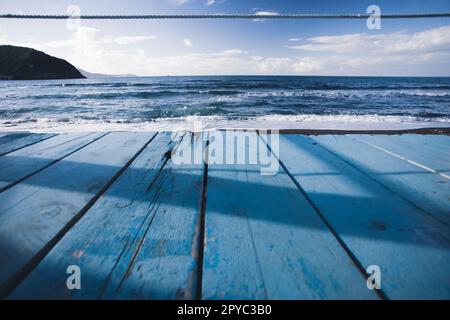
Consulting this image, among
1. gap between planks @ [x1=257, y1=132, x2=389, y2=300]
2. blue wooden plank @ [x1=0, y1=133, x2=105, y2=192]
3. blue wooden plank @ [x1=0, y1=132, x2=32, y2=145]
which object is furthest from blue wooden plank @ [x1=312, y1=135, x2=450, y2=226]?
blue wooden plank @ [x1=0, y1=132, x2=32, y2=145]

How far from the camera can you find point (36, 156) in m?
1.38

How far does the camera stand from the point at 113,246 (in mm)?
669

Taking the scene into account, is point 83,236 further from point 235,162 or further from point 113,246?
point 235,162

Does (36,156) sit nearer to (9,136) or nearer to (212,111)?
(9,136)

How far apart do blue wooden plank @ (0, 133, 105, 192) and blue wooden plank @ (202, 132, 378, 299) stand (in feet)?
2.91

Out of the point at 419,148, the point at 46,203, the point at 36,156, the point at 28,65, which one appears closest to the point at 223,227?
the point at 46,203

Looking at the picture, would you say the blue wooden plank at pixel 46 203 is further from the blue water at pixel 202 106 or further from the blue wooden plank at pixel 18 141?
the blue water at pixel 202 106

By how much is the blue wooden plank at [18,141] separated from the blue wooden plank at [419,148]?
230cm

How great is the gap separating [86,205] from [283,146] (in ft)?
3.84

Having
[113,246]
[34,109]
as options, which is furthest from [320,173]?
[34,109]

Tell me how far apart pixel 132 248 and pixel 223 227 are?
267 mm

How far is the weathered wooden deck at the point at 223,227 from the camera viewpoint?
1.81 feet

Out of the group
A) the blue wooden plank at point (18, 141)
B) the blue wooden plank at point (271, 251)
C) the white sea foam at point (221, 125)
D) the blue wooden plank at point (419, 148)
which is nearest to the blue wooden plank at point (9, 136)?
the blue wooden plank at point (18, 141)
